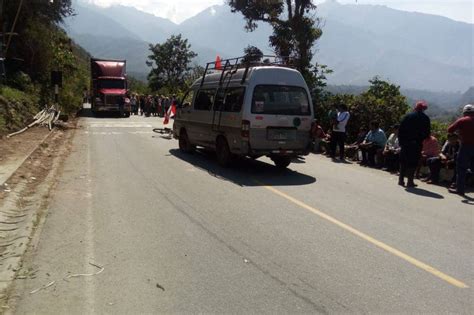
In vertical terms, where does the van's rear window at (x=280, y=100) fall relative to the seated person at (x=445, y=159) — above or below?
above

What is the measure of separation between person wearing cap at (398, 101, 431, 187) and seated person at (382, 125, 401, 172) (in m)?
1.95

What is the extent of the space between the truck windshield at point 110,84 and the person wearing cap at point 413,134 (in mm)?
26663

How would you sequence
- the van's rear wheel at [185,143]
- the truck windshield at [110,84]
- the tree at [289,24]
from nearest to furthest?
the van's rear wheel at [185,143]
the tree at [289,24]
the truck windshield at [110,84]

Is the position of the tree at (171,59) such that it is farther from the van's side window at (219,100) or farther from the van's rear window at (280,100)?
the van's rear window at (280,100)

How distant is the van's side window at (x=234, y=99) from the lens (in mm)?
10508

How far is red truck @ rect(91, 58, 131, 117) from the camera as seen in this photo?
33000mm

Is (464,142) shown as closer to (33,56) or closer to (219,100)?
(219,100)

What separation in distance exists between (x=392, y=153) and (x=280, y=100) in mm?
3580

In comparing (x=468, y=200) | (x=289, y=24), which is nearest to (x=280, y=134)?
(x=468, y=200)

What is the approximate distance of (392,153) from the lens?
1216 centimetres

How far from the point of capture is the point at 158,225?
6.41 meters

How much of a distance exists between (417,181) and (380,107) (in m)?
4.62

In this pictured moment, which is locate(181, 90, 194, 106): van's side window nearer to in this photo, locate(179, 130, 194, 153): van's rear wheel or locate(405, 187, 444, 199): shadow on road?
locate(179, 130, 194, 153): van's rear wheel

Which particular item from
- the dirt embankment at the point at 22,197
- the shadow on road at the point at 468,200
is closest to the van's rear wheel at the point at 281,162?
the shadow on road at the point at 468,200
